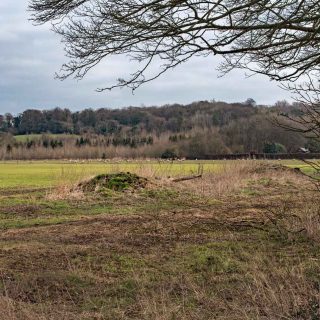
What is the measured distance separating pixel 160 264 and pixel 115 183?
16.3 meters

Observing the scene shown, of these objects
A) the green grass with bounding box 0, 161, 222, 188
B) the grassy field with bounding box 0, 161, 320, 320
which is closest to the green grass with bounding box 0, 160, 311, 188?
the green grass with bounding box 0, 161, 222, 188

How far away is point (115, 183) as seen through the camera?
25.7m

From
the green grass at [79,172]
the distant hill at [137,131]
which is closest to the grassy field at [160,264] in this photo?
the green grass at [79,172]

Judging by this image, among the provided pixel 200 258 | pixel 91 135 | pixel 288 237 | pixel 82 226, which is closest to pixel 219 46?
pixel 200 258

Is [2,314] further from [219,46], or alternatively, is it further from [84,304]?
[219,46]

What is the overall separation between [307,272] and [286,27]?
156 inches

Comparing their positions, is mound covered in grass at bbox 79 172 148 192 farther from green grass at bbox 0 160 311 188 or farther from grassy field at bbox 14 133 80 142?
grassy field at bbox 14 133 80 142

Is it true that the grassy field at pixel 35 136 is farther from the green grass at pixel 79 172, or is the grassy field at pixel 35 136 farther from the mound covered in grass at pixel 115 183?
the mound covered in grass at pixel 115 183

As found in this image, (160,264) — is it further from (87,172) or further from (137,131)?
(137,131)

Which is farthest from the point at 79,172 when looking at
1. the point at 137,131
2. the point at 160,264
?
the point at 137,131

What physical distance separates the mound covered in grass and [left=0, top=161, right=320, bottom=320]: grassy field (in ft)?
22.0

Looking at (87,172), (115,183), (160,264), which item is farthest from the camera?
(87,172)

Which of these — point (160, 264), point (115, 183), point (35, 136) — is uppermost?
point (35, 136)

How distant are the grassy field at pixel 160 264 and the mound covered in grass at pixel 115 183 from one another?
670 cm
